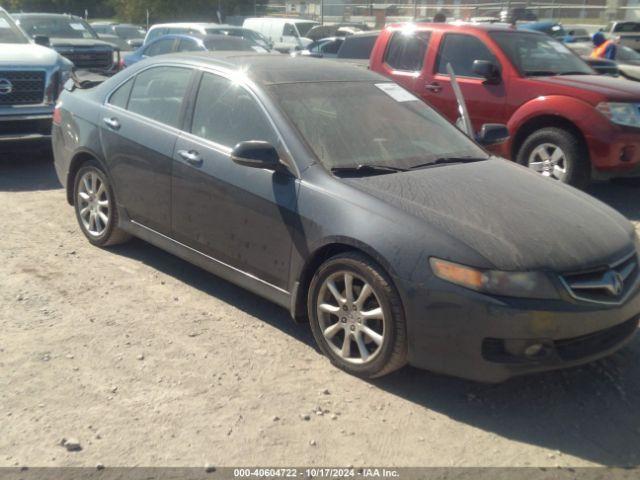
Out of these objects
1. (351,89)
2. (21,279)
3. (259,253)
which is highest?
(351,89)

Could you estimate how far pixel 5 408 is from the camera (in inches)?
141

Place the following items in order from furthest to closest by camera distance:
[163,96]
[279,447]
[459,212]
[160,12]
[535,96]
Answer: [160,12]
[535,96]
[163,96]
[459,212]
[279,447]

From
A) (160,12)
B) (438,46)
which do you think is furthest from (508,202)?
(160,12)

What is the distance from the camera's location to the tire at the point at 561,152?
751 cm

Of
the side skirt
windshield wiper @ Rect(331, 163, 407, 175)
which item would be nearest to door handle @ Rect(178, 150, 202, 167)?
the side skirt

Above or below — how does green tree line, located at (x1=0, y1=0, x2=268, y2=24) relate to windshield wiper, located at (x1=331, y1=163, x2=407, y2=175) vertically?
below

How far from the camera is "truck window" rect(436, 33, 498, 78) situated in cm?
843

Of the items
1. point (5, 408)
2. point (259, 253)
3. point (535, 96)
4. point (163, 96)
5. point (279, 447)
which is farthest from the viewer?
point (535, 96)

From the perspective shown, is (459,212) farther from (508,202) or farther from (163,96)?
(163,96)

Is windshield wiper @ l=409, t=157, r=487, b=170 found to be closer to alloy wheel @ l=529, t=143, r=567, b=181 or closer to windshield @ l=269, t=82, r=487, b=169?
windshield @ l=269, t=82, r=487, b=169

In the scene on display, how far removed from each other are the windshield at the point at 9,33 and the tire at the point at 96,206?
4.81 meters

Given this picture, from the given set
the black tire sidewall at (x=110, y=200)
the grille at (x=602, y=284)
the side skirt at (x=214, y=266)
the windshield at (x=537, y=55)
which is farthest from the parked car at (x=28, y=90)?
the grille at (x=602, y=284)

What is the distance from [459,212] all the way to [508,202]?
39 cm

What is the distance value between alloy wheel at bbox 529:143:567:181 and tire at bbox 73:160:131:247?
14.1ft
